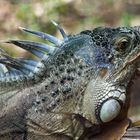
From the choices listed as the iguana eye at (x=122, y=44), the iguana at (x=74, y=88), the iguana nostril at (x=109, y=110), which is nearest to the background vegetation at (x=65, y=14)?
the iguana at (x=74, y=88)

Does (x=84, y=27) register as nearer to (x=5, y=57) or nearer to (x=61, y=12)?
(x=61, y=12)

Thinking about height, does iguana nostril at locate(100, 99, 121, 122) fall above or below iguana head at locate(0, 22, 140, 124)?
below

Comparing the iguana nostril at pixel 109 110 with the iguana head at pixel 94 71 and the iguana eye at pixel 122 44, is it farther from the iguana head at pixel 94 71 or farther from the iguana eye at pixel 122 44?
the iguana eye at pixel 122 44

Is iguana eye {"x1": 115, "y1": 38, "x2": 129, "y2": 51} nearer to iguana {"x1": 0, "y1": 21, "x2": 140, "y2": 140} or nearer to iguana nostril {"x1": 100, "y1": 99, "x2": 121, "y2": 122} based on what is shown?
iguana {"x1": 0, "y1": 21, "x2": 140, "y2": 140}

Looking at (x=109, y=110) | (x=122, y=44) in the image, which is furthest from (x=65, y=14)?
(x=109, y=110)

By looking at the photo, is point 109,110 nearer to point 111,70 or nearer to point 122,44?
point 111,70

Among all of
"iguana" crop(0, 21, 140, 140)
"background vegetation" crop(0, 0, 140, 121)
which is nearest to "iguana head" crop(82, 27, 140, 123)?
"iguana" crop(0, 21, 140, 140)

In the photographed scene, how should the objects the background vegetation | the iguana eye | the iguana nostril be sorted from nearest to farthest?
the iguana nostril
the iguana eye
the background vegetation
